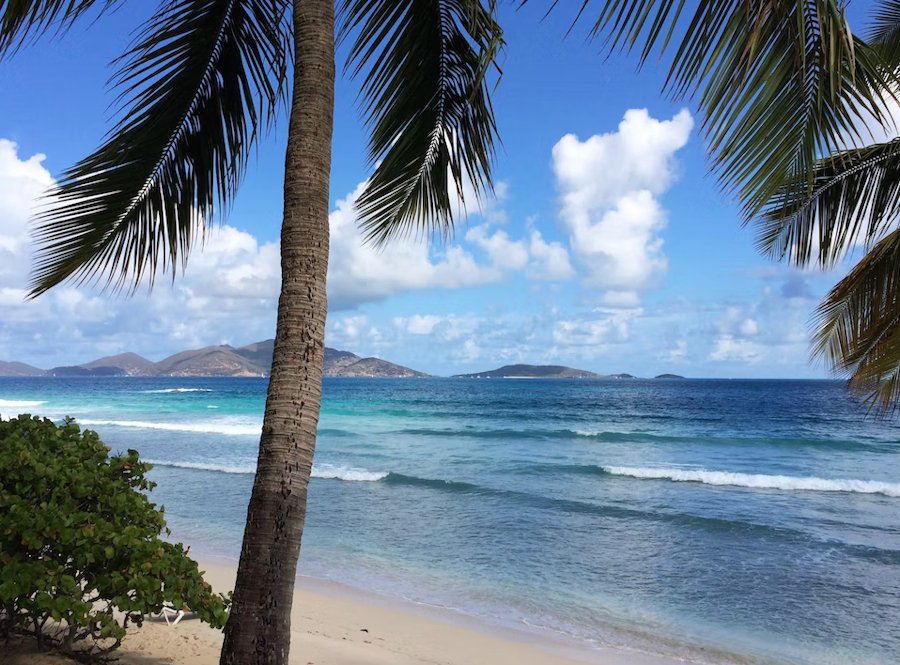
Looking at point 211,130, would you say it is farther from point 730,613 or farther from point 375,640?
point 730,613

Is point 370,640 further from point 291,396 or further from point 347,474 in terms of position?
point 347,474

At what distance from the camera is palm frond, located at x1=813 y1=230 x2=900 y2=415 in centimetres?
620

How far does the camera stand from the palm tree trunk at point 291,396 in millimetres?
2418

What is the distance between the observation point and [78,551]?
3158 millimetres

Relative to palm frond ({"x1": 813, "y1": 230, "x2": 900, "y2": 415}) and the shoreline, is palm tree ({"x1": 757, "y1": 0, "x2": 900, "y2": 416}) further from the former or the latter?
the shoreline

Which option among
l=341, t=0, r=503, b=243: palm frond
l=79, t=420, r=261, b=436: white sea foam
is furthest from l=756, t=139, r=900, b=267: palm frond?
l=79, t=420, r=261, b=436: white sea foam

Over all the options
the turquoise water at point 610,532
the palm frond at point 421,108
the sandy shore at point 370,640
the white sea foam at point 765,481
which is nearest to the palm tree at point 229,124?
the palm frond at point 421,108

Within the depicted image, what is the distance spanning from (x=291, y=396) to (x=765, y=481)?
18.2 m

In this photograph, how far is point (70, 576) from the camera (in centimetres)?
312

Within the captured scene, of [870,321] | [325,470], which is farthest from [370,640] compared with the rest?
[325,470]

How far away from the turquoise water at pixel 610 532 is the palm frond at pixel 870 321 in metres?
2.62

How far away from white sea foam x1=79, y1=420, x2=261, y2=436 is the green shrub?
26073mm

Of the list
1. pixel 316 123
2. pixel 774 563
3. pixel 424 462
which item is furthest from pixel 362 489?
pixel 316 123

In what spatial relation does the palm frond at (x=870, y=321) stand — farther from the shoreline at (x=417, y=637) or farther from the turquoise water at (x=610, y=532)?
the shoreline at (x=417, y=637)
